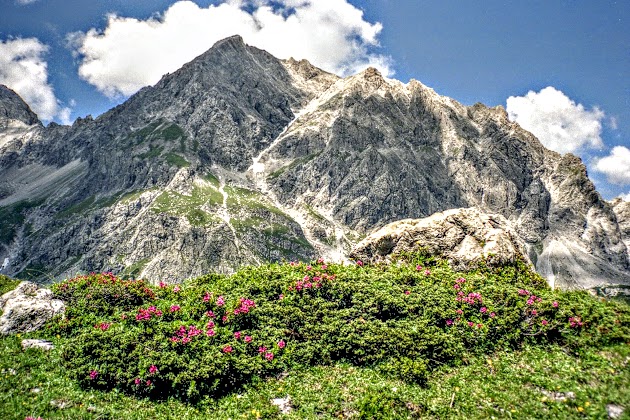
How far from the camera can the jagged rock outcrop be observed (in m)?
25.5

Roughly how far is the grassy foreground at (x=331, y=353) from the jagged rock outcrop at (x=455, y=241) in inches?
152

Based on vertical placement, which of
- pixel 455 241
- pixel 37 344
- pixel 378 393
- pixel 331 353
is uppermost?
pixel 455 241

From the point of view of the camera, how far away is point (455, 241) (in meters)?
27.5

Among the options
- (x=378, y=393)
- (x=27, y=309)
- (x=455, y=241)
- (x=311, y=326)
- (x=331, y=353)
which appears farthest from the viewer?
(x=455, y=241)

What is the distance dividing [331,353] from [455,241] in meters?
13.9

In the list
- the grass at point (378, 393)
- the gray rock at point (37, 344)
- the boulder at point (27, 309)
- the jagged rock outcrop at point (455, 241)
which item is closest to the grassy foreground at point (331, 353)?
the grass at point (378, 393)

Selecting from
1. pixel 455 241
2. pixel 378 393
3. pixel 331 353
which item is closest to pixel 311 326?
pixel 331 353

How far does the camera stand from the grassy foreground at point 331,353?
14508 mm

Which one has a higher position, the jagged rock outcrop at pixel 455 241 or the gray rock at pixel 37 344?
the jagged rock outcrop at pixel 455 241

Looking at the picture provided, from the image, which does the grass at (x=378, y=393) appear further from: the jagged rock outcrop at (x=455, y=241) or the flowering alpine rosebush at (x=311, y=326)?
the jagged rock outcrop at (x=455, y=241)

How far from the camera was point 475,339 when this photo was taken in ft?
58.5

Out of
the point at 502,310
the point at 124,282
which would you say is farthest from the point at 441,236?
the point at 124,282

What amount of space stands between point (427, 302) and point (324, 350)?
576cm

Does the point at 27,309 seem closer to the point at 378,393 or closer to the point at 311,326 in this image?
the point at 311,326
